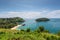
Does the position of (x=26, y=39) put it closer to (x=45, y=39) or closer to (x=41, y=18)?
(x=45, y=39)

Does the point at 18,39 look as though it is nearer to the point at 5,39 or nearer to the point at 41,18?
the point at 5,39

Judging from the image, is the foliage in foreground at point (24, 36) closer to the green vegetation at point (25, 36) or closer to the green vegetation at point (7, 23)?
the green vegetation at point (25, 36)

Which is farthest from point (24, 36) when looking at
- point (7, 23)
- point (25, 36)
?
point (7, 23)

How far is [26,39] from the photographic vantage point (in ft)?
24.2

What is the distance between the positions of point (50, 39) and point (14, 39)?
8.52 ft

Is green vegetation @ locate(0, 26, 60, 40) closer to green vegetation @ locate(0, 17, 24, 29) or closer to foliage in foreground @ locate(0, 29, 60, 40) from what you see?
foliage in foreground @ locate(0, 29, 60, 40)

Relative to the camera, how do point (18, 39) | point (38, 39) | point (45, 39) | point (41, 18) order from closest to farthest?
1. point (18, 39)
2. point (38, 39)
3. point (45, 39)
4. point (41, 18)

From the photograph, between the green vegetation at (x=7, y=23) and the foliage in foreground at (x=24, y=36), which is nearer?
the foliage in foreground at (x=24, y=36)

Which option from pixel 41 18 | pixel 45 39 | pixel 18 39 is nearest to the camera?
pixel 18 39

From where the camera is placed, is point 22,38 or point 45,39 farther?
point 45,39

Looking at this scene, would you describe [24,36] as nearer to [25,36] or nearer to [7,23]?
[25,36]

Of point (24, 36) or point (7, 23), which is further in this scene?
point (7, 23)

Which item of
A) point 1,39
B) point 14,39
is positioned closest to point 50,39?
point 14,39

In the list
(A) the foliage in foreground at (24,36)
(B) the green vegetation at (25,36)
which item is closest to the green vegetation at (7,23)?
(B) the green vegetation at (25,36)
